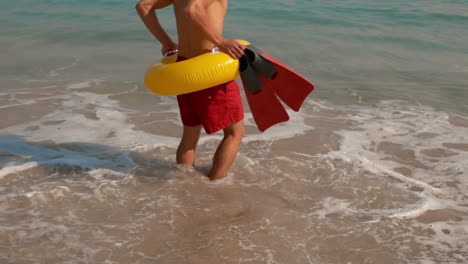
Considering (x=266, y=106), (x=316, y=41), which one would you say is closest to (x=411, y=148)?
(x=266, y=106)

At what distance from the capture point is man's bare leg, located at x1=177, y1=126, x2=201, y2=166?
4344mm

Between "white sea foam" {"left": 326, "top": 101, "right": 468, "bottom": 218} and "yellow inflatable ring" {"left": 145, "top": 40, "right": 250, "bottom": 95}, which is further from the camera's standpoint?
"white sea foam" {"left": 326, "top": 101, "right": 468, "bottom": 218}

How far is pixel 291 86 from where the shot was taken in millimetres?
4141

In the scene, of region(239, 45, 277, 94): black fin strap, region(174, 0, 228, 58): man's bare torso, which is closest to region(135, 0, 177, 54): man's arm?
region(174, 0, 228, 58): man's bare torso

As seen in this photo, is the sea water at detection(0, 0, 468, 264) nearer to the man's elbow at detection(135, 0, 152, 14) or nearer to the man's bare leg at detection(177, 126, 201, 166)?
the man's bare leg at detection(177, 126, 201, 166)

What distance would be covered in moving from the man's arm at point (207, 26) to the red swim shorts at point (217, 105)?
0.30 m

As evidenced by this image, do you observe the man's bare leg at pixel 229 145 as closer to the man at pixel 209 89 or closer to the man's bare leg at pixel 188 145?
the man at pixel 209 89

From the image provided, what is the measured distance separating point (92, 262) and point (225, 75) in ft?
4.91

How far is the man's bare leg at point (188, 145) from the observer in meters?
4.34

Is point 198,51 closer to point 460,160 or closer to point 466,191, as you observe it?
point 466,191

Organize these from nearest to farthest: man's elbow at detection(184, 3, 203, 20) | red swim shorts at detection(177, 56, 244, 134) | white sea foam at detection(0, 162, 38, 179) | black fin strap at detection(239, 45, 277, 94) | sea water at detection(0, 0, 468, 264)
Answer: sea water at detection(0, 0, 468, 264)
man's elbow at detection(184, 3, 203, 20)
black fin strap at detection(239, 45, 277, 94)
red swim shorts at detection(177, 56, 244, 134)
white sea foam at detection(0, 162, 38, 179)

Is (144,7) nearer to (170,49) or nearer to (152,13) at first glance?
(152,13)

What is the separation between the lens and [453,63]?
9.04 metres

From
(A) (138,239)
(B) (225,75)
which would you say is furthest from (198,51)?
(A) (138,239)
